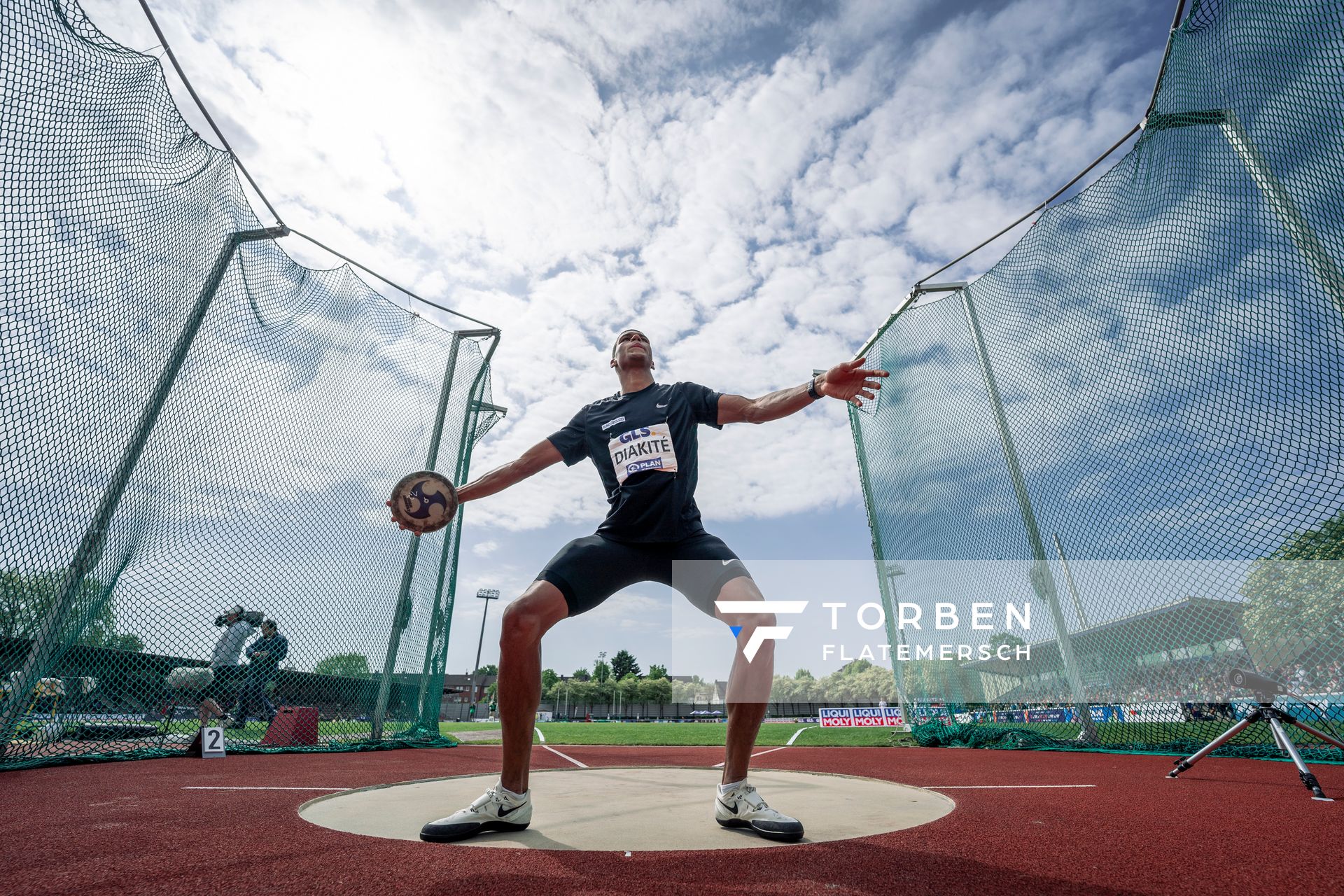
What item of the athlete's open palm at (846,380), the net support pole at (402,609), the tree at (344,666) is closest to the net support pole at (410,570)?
the net support pole at (402,609)

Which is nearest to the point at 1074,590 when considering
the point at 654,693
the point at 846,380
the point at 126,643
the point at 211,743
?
the point at 846,380

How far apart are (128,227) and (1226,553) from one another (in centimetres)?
825

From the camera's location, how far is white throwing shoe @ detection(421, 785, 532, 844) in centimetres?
204

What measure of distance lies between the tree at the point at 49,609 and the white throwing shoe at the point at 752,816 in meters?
4.43

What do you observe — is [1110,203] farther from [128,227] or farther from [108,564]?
[108,564]

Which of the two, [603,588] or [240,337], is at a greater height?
[240,337]

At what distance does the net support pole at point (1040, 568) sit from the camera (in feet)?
21.2

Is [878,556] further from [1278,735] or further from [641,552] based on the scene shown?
[641,552]

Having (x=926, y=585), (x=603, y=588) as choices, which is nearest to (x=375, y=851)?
(x=603, y=588)

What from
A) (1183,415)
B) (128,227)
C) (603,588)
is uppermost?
(128,227)

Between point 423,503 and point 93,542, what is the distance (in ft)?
10.3

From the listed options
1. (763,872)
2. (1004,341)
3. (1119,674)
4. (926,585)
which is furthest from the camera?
(926,585)

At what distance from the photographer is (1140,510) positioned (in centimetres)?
554

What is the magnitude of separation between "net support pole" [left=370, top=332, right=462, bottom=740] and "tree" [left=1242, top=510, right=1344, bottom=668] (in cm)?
783
